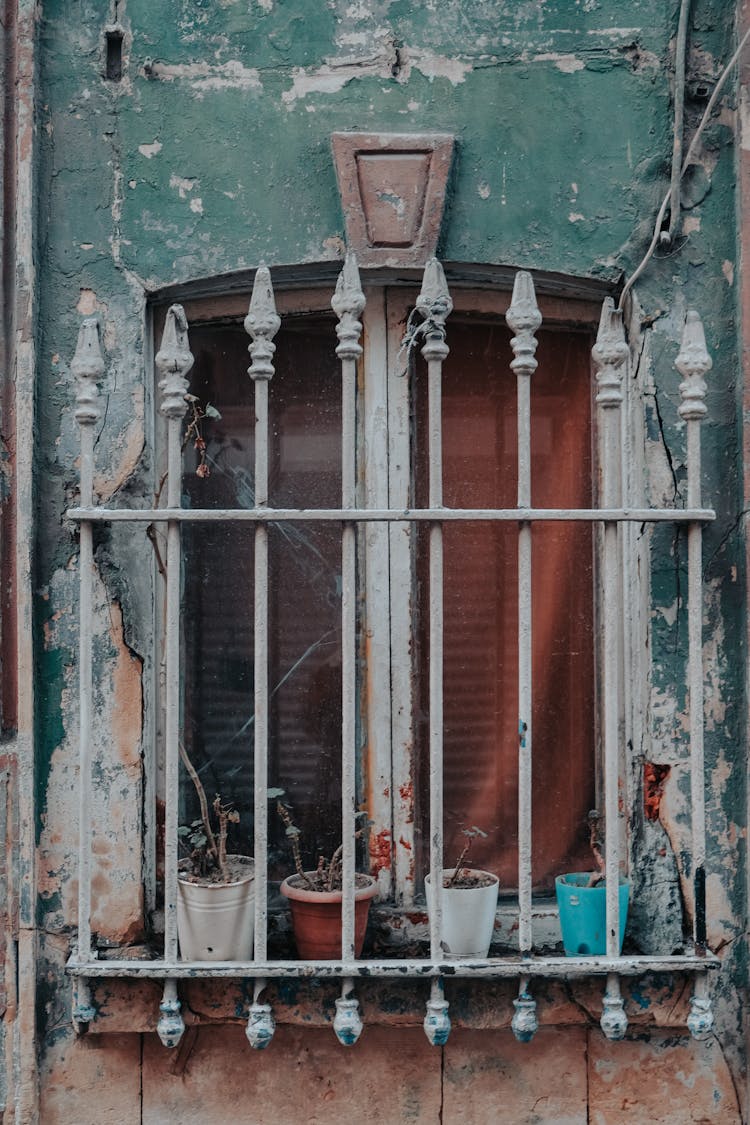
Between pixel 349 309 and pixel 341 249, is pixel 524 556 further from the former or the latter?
pixel 341 249

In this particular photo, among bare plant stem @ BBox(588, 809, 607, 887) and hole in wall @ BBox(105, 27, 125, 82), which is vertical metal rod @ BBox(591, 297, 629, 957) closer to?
bare plant stem @ BBox(588, 809, 607, 887)

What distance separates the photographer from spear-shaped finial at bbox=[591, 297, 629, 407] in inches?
92.0

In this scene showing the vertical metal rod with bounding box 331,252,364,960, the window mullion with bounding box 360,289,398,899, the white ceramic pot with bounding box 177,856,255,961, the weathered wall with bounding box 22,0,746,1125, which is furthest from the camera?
the window mullion with bounding box 360,289,398,899

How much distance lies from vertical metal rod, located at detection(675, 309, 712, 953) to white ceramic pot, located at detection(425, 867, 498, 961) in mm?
461

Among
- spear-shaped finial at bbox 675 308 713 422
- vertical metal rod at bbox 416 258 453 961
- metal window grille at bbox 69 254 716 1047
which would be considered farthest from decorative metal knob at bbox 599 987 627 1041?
spear-shaped finial at bbox 675 308 713 422

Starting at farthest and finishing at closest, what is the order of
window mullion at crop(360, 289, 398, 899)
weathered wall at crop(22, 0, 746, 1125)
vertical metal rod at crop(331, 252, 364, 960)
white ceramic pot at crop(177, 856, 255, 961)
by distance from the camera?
window mullion at crop(360, 289, 398, 899) < weathered wall at crop(22, 0, 746, 1125) < white ceramic pot at crop(177, 856, 255, 961) < vertical metal rod at crop(331, 252, 364, 960)

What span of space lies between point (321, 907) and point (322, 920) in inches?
1.3

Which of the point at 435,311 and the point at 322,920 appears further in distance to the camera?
the point at 322,920

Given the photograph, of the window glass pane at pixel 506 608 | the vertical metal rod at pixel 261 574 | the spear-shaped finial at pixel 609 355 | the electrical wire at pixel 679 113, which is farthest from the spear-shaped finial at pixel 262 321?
the electrical wire at pixel 679 113

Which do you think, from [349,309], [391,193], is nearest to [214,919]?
[349,309]

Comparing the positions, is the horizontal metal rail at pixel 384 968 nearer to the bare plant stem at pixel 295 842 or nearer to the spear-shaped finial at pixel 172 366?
the bare plant stem at pixel 295 842

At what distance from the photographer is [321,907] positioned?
2461 millimetres

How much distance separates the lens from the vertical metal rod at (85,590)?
2.35 metres

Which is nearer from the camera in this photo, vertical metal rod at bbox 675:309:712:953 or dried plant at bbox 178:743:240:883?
vertical metal rod at bbox 675:309:712:953
